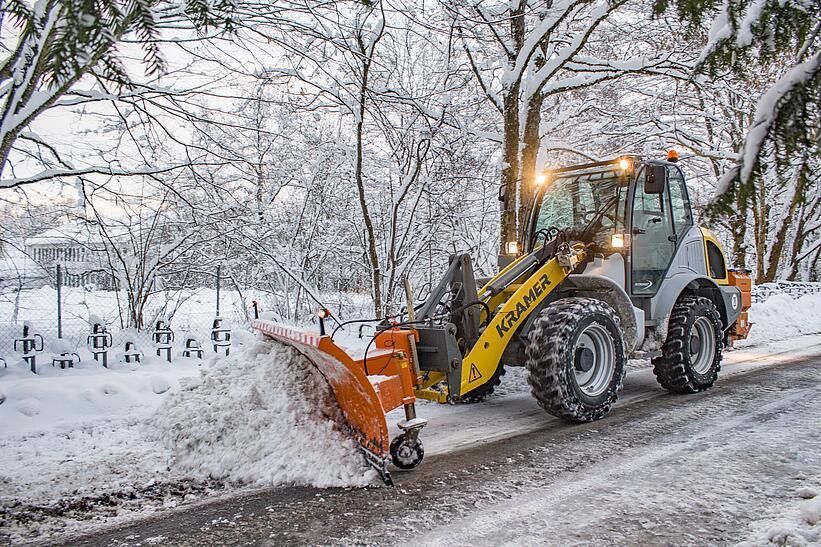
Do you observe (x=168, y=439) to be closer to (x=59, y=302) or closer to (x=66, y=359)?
(x=66, y=359)

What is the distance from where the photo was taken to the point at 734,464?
4.27 m

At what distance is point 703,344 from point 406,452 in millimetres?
4423

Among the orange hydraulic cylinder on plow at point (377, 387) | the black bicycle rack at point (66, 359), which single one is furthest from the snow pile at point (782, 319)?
the black bicycle rack at point (66, 359)

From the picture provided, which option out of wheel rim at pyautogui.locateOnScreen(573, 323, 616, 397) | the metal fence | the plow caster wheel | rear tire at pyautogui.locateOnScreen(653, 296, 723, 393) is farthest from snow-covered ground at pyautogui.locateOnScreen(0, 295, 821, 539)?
the metal fence

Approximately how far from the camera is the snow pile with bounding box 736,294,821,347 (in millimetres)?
11594

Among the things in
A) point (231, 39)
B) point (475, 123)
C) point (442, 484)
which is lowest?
point (442, 484)

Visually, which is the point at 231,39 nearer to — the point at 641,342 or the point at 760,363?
the point at 641,342

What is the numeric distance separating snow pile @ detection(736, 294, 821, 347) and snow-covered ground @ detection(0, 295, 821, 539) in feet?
25.1

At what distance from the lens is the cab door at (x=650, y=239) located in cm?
632

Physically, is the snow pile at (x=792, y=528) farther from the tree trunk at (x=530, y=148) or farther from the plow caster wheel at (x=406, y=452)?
the tree trunk at (x=530, y=148)

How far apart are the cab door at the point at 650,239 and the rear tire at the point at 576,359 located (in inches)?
36.9

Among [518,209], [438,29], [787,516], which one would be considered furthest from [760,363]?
[438,29]

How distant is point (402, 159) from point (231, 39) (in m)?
6.04

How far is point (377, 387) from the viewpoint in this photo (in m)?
4.07
